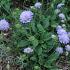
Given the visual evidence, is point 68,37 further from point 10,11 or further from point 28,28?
point 10,11

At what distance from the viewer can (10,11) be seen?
308 centimetres

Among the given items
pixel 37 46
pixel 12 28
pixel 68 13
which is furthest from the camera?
pixel 68 13

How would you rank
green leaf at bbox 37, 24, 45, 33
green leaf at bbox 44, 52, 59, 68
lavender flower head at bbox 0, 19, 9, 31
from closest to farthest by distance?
green leaf at bbox 44, 52, 59, 68, green leaf at bbox 37, 24, 45, 33, lavender flower head at bbox 0, 19, 9, 31

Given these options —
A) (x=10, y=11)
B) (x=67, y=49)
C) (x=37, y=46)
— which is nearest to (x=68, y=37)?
(x=67, y=49)

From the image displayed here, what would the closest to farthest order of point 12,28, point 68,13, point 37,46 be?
point 37,46
point 12,28
point 68,13

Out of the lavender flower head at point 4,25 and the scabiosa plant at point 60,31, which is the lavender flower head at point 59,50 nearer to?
the scabiosa plant at point 60,31

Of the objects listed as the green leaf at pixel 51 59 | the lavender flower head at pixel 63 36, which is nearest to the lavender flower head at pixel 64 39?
the lavender flower head at pixel 63 36

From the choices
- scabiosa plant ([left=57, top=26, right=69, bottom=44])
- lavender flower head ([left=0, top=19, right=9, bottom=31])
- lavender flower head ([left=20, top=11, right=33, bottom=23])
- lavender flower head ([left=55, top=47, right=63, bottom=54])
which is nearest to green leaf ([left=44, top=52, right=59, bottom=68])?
lavender flower head ([left=55, top=47, right=63, bottom=54])

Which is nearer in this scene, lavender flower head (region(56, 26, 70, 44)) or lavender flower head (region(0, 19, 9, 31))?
lavender flower head (region(56, 26, 70, 44))

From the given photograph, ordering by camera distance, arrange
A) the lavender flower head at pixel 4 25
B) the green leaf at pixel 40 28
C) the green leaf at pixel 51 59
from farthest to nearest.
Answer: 1. the lavender flower head at pixel 4 25
2. the green leaf at pixel 40 28
3. the green leaf at pixel 51 59

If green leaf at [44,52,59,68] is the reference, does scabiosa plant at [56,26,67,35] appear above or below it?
above

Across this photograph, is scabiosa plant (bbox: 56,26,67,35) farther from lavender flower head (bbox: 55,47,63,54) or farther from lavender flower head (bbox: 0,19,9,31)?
lavender flower head (bbox: 0,19,9,31)

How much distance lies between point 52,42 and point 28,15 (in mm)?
353

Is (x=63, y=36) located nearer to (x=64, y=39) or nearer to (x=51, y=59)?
(x=64, y=39)
